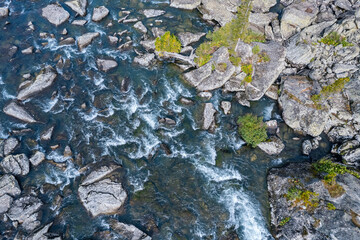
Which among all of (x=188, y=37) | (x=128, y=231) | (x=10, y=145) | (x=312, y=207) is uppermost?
(x=188, y=37)

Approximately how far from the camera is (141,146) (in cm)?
3694

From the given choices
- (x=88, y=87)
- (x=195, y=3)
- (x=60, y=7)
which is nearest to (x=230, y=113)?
(x=88, y=87)

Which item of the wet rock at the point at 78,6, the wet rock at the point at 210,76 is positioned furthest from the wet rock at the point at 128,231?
the wet rock at the point at 78,6

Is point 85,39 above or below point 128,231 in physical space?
above

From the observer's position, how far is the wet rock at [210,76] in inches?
1726

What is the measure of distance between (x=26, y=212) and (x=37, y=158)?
24.1 ft

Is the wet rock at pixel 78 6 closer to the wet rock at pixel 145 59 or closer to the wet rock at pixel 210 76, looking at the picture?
the wet rock at pixel 145 59

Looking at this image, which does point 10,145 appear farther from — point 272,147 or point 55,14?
point 272,147

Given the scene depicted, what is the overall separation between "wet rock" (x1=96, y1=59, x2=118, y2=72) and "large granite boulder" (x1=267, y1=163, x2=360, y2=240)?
32621mm

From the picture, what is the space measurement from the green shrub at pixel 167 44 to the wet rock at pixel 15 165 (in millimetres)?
28446

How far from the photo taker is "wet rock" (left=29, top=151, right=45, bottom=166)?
34.3 meters

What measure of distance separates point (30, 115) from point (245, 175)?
33.6 meters

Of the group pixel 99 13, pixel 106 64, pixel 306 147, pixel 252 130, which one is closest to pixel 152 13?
pixel 99 13

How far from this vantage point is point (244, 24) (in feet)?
148
